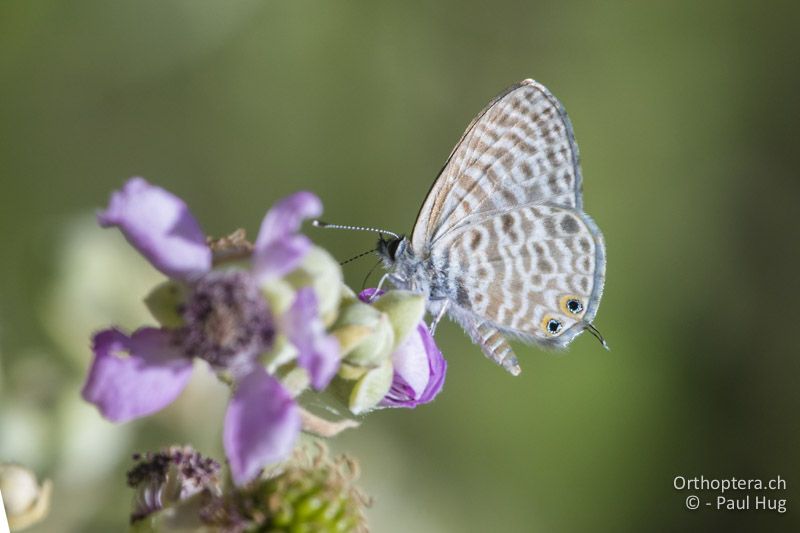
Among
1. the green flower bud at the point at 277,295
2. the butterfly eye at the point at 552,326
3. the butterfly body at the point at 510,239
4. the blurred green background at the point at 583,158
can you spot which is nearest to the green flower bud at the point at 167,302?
the green flower bud at the point at 277,295

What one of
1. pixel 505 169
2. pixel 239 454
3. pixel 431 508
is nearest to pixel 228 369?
pixel 239 454

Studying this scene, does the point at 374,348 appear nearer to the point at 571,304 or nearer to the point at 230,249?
the point at 230,249

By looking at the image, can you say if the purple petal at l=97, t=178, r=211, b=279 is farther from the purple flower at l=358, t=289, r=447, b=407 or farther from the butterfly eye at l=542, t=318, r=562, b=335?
the butterfly eye at l=542, t=318, r=562, b=335

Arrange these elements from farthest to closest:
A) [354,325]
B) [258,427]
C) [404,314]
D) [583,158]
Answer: [583,158] < [404,314] < [354,325] < [258,427]

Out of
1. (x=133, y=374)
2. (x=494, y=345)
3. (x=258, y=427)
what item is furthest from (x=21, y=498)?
(x=494, y=345)

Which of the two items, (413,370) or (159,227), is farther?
(413,370)

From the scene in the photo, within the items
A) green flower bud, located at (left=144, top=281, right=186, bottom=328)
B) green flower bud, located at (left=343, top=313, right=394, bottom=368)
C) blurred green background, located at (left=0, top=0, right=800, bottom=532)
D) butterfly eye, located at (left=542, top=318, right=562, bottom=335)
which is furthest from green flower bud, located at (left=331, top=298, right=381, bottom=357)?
blurred green background, located at (left=0, top=0, right=800, bottom=532)

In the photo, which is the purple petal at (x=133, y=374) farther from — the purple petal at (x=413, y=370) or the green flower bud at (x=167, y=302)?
the purple petal at (x=413, y=370)
